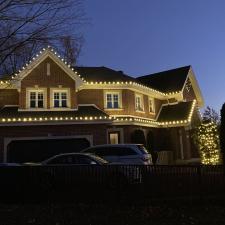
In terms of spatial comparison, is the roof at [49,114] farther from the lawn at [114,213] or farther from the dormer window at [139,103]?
the lawn at [114,213]

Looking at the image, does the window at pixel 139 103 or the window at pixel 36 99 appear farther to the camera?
the window at pixel 139 103

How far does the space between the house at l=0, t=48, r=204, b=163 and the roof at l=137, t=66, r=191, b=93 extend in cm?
214

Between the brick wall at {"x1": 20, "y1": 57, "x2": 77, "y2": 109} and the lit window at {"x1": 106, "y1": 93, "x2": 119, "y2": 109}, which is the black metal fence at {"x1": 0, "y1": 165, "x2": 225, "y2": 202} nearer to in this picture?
the brick wall at {"x1": 20, "y1": 57, "x2": 77, "y2": 109}

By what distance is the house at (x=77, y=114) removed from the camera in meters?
25.3

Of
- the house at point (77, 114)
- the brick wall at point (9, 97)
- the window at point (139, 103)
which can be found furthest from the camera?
the window at point (139, 103)

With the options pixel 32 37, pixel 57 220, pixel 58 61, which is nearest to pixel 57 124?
pixel 58 61

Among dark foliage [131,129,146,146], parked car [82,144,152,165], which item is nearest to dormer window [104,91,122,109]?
dark foliage [131,129,146,146]

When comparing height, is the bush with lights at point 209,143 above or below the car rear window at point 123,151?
above

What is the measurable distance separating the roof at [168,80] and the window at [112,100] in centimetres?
714

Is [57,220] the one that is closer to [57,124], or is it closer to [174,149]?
[57,124]

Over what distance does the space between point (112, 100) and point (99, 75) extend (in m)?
2.63

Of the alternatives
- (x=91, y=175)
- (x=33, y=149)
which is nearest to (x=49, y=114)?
(x=33, y=149)

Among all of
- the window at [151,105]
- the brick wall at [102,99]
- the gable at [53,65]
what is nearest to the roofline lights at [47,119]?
the gable at [53,65]

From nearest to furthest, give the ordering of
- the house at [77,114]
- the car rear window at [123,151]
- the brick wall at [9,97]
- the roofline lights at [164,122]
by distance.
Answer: the car rear window at [123,151]
the house at [77,114]
the brick wall at [9,97]
the roofline lights at [164,122]
